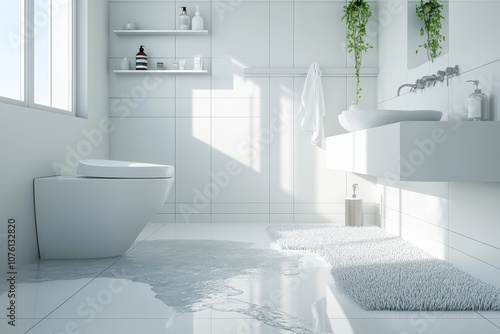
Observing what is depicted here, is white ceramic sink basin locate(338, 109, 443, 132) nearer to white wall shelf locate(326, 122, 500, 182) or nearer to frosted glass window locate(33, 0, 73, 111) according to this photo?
white wall shelf locate(326, 122, 500, 182)

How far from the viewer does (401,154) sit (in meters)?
2.23

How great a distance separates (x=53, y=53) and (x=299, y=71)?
6.68 ft

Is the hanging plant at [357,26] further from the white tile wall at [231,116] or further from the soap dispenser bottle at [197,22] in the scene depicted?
the soap dispenser bottle at [197,22]

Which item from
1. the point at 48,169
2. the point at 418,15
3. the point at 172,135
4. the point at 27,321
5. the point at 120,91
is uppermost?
the point at 418,15

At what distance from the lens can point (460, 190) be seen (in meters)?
2.76

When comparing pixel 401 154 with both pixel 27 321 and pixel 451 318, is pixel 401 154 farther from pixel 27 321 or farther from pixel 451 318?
pixel 27 321

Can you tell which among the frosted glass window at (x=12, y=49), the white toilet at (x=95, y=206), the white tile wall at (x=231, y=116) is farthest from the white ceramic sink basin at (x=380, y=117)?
the frosted glass window at (x=12, y=49)

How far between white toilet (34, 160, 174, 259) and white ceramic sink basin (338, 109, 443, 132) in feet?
3.64

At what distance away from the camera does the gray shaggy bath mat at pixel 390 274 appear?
2.05 metres

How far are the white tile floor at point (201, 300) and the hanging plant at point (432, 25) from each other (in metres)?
1.45

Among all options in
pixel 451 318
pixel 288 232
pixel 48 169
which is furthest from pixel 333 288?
pixel 48 169

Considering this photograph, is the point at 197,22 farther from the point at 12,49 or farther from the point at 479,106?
the point at 479,106

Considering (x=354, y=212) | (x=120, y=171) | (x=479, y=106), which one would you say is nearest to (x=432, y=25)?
(x=479, y=106)

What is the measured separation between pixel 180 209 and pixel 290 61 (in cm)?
162
